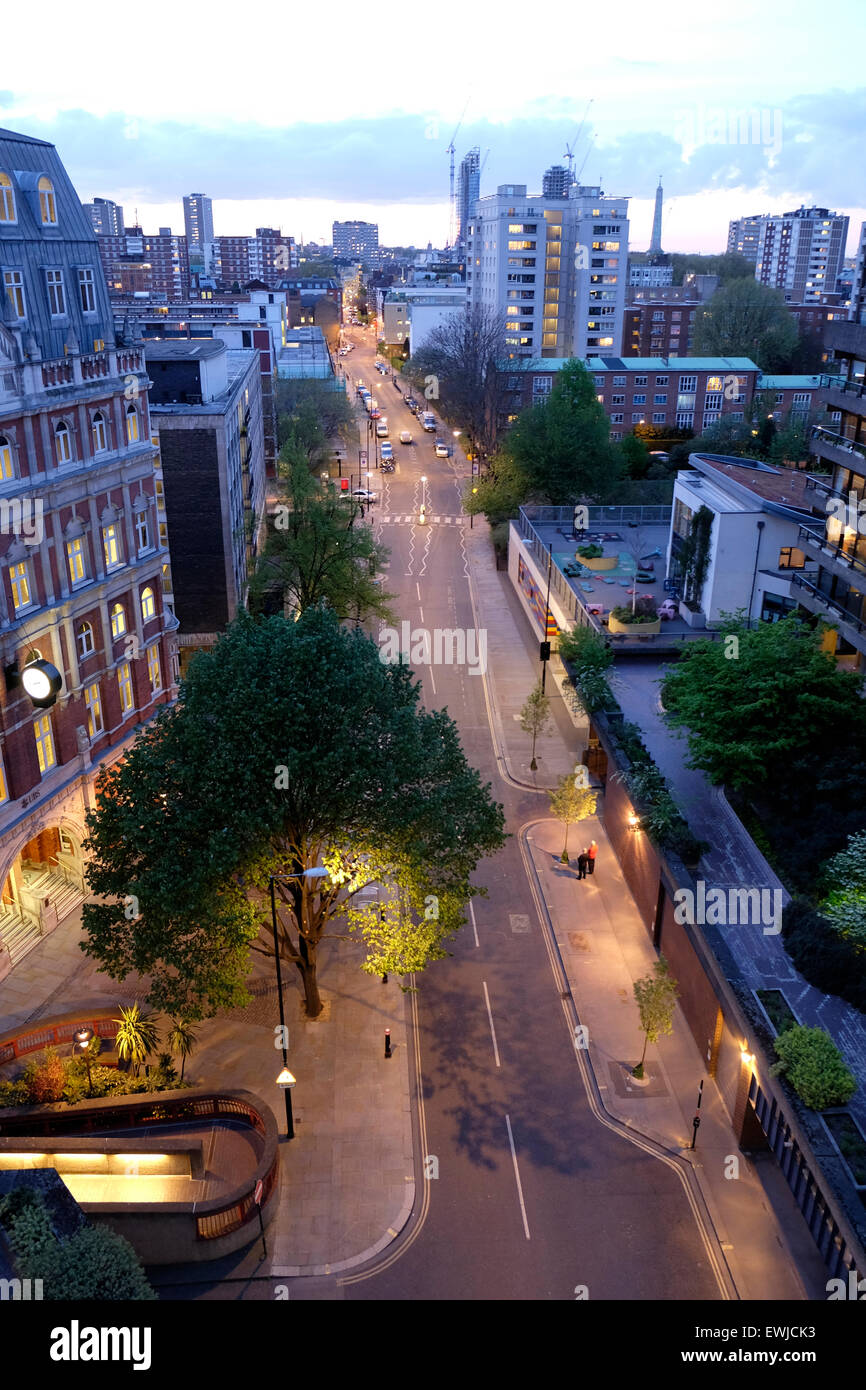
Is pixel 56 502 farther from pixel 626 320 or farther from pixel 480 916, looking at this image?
pixel 626 320

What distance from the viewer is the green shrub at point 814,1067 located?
62.9 ft

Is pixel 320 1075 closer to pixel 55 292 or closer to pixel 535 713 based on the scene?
pixel 535 713

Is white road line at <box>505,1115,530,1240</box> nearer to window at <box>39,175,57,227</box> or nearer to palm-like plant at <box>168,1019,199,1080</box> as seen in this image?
palm-like plant at <box>168,1019,199,1080</box>

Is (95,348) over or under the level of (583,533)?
over

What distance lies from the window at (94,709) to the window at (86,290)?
12145 mm

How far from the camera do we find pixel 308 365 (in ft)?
335

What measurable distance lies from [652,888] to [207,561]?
88.3 ft

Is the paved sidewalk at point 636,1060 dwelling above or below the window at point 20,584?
below

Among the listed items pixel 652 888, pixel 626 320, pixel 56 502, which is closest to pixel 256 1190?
pixel 652 888

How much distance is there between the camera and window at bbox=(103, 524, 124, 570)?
32.3 meters

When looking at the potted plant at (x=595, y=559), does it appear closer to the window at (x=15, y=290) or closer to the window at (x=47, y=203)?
the window at (x=47, y=203)

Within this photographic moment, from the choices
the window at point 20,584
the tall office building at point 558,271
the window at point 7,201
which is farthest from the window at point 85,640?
the tall office building at point 558,271

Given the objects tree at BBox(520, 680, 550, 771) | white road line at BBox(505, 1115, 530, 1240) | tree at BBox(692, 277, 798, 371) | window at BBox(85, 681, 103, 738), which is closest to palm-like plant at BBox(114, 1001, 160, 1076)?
white road line at BBox(505, 1115, 530, 1240)

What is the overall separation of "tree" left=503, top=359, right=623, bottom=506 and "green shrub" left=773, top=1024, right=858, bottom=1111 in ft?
181
